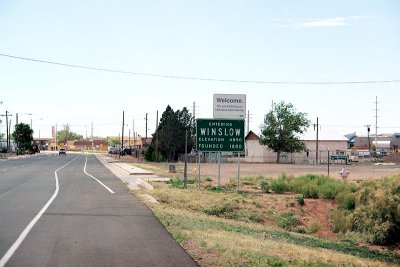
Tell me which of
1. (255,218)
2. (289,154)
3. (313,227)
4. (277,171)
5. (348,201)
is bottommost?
(313,227)

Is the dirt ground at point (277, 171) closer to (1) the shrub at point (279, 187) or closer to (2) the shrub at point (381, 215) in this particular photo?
(1) the shrub at point (279, 187)

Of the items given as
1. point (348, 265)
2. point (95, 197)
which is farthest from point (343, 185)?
point (348, 265)

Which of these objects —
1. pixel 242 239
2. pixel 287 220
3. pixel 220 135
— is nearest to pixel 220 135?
pixel 220 135

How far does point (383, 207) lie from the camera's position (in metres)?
18.6

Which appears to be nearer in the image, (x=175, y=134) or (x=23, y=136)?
(x=175, y=134)

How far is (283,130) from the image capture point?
8344cm

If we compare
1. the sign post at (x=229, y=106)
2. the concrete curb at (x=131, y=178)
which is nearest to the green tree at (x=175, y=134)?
the concrete curb at (x=131, y=178)

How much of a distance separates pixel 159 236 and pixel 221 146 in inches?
521

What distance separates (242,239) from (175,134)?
6022 cm

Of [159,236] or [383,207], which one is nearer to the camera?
[159,236]

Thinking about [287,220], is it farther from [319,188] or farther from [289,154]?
[289,154]

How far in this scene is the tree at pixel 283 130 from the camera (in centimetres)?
8331

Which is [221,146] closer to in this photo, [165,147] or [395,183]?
[395,183]

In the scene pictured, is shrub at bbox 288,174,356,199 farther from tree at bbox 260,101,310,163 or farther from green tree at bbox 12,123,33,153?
green tree at bbox 12,123,33,153
